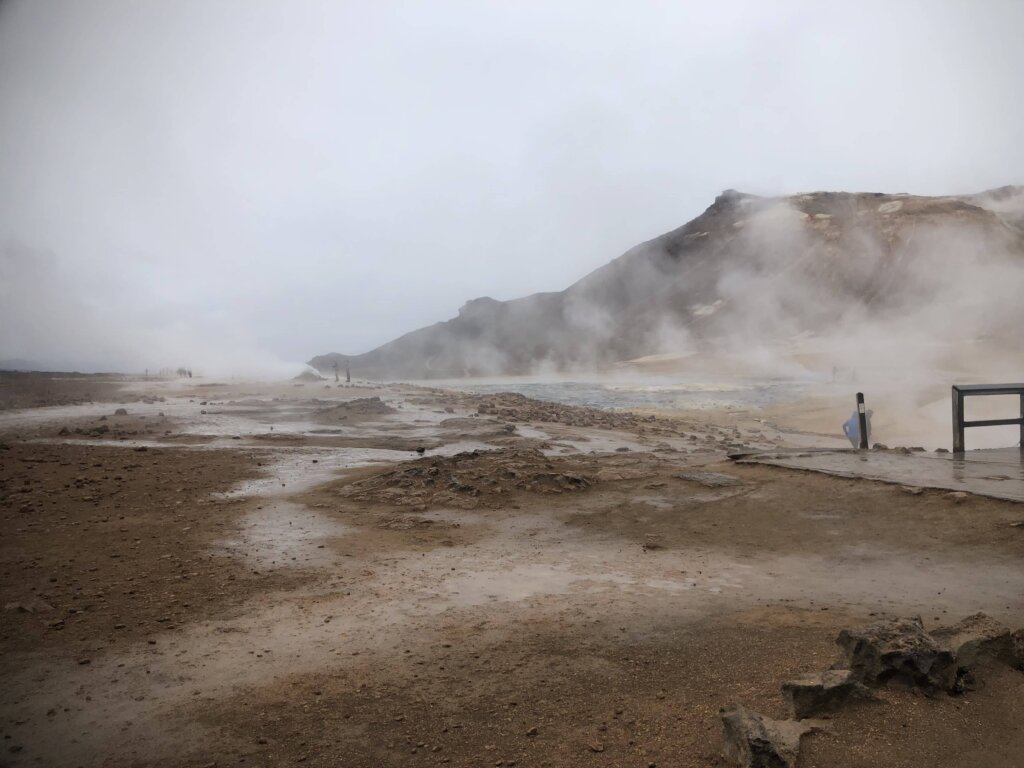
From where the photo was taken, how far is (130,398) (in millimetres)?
27734

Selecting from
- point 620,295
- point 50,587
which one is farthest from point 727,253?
point 50,587

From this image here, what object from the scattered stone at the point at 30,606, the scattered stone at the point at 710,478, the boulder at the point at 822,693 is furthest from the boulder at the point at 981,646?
the scattered stone at the point at 30,606

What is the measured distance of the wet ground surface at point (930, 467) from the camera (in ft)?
23.4

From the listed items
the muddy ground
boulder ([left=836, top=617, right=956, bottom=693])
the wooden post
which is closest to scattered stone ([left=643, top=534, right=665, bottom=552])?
→ the muddy ground

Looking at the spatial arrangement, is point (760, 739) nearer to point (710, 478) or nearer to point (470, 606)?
point (470, 606)

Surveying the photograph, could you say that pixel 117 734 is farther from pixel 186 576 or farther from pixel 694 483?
pixel 694 483

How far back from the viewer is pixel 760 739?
8.98ft

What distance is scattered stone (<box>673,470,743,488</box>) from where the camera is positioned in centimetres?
857

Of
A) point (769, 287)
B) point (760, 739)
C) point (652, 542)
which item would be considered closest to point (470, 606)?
point (652, 542)

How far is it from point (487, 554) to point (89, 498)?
5759 millimetres

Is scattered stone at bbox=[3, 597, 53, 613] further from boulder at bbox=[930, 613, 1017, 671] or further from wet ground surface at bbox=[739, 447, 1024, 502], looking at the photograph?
wet ground surface at bbox=[739, 447, 1024, 502]

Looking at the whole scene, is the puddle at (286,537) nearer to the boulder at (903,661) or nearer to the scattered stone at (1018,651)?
the boulder at (903,661)

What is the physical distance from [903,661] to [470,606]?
295 centimetres

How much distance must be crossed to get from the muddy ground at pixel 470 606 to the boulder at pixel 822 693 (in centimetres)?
10
